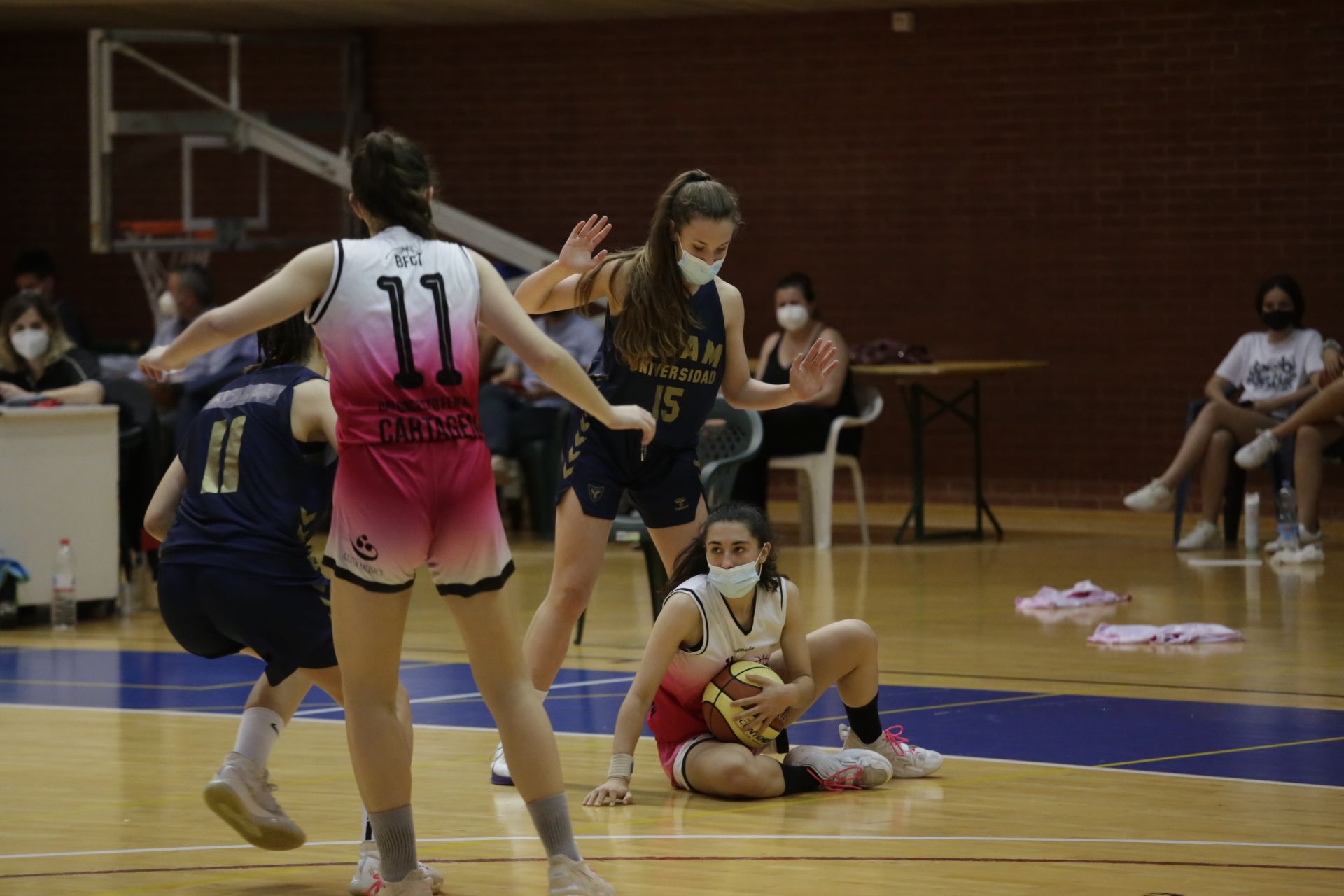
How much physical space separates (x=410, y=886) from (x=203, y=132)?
1108cm

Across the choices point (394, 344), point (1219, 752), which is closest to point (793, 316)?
point (1219, 752)

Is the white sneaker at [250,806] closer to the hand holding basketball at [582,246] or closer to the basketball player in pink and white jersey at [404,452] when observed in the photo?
the basketball player in pink and white jersey at [404,452]

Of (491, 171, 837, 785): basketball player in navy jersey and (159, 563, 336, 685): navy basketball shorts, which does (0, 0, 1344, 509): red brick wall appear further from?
(159, 563, 336, 685): navy basketball shorts

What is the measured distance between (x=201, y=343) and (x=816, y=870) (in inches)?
67.7

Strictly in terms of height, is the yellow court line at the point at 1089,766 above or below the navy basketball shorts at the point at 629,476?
below

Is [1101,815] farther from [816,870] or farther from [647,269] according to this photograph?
[647,269]

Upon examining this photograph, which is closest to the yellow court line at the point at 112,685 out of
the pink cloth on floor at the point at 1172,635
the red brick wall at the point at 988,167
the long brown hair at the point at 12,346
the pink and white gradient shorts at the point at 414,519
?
the long brown hair at the point at 12,346

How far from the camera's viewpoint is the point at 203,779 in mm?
5566

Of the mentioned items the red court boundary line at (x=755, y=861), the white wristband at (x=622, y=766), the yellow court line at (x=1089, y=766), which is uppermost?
the white wristband at (x=622, y=766)

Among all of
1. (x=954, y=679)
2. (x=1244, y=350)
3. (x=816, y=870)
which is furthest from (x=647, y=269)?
(x=1244, y=350)

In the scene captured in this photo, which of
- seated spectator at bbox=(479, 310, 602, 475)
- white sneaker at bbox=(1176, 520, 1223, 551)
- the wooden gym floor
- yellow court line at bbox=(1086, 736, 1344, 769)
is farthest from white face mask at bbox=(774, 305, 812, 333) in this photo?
yellow court line at bbox=(1086, 736, 1344, 769)

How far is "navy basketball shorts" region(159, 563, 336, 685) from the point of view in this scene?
4.43m

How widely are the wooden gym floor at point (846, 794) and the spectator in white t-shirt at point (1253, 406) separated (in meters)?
1.89

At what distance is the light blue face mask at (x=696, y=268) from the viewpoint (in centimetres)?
523
